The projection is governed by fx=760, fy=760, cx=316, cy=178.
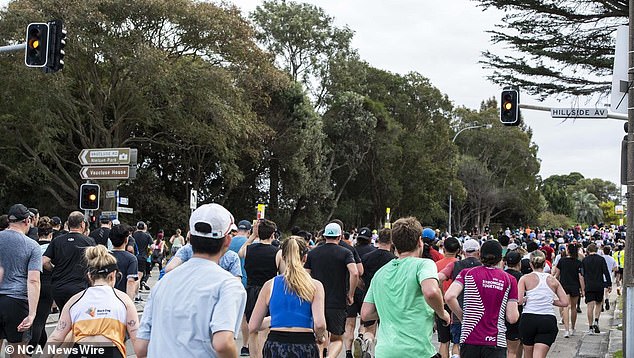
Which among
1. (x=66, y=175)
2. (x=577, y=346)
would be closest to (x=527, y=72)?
(x=577, y=346)

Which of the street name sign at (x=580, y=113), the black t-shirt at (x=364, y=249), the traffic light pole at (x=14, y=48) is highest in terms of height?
the traffic light pole at (x=14, y=48)

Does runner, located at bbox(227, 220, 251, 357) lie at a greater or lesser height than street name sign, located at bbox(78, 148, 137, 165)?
lesser

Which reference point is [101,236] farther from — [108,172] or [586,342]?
[586,342]

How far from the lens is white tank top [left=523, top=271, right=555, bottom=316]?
917 centimetres

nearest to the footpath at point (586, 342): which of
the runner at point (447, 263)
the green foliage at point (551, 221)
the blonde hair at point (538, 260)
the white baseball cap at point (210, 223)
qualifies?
the runner at point (447, 263)

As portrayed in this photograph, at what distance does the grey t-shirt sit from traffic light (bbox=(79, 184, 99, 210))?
1047 centimetres

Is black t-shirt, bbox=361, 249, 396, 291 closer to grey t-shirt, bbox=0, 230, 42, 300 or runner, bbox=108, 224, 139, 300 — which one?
runner, bbox=108, 224, 139, 300

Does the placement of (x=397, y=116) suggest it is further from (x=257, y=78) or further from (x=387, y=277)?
(x=387, y=277)

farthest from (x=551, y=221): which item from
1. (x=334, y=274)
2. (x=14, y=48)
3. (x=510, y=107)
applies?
(x=334, y=274)

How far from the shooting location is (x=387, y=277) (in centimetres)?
562

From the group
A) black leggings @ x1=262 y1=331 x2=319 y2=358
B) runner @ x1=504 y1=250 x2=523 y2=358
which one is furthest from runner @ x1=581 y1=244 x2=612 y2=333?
black leggings @ x1=262 y1=331 x2=319 y2=358

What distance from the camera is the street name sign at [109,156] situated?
19453mm

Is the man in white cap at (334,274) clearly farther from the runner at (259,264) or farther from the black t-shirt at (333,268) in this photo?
the runner at (259,264)

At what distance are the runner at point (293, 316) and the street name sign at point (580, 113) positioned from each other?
896 cm
